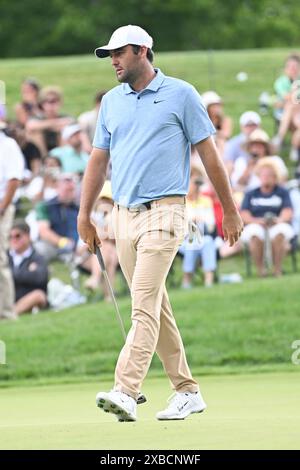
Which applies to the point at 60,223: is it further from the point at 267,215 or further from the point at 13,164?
the point at 267,215

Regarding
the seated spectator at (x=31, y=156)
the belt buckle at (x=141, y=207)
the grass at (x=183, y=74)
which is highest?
the grass at (x=183, y=74)

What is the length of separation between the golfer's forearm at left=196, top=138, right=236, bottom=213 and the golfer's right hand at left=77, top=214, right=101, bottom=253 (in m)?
0.83

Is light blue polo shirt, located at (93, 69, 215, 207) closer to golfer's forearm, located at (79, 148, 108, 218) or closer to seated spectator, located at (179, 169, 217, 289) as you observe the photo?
golfer's forearm, located at (79, 148, 108, 218)

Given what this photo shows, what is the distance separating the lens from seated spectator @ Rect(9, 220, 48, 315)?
1639cm

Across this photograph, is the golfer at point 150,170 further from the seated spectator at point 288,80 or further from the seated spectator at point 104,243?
the seated spectator at point 288,80

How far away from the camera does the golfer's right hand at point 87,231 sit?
28.6 ft

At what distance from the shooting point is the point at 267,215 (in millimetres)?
17078

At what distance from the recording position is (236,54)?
30.5m

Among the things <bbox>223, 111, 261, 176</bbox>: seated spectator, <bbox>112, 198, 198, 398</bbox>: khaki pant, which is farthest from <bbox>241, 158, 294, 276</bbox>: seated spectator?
<bbox>112, 198, 198, 398</bbox>: khaki pant

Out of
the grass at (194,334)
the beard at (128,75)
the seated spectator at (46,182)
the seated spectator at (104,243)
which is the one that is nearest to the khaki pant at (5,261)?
the grass at (194,334)

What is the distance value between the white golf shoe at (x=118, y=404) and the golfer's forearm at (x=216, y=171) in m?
1.29

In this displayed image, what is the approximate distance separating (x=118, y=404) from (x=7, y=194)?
7.71m

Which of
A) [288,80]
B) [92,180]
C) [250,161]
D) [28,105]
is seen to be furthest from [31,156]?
[92,180]

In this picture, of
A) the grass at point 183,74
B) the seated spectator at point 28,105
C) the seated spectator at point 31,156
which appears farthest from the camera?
the grass at point 183,74
